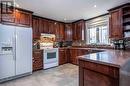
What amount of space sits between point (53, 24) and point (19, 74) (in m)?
3.15

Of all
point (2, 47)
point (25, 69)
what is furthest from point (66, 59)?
point (2, 47)

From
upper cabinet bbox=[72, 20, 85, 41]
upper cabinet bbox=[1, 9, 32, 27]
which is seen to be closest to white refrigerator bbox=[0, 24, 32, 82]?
upper cabinet bbox=[1, 9, 32, 27]

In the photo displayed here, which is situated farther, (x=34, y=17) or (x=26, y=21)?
(x=34, y=17)

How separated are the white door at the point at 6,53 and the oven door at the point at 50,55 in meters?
1.66

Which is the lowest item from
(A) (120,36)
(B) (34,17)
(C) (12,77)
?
(C) (12,77)

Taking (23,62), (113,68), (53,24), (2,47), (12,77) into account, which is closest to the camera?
(113,68)

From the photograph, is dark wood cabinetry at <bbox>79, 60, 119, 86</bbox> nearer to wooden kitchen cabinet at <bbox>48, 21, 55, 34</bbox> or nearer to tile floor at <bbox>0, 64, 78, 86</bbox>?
tile floor at <bbox>0, 64, 78, 86</bbox>

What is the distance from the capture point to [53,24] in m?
5.71

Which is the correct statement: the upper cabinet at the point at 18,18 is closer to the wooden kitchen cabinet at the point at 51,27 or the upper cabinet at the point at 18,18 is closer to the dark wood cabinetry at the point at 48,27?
the dark wood cabinetry at the point at 48,27

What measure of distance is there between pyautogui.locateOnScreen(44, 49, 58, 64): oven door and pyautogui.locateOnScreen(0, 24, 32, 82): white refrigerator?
102 centimetres

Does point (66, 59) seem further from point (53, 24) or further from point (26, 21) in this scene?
point (26, 21)

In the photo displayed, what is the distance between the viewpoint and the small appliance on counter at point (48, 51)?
486cm

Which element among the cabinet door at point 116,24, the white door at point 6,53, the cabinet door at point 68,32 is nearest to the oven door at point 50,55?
the cabinet door at point 68,32

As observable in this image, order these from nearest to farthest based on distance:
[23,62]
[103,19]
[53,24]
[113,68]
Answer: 1. [113,68]
2. [23,62]
3. [103,19]
4. [53,24]
